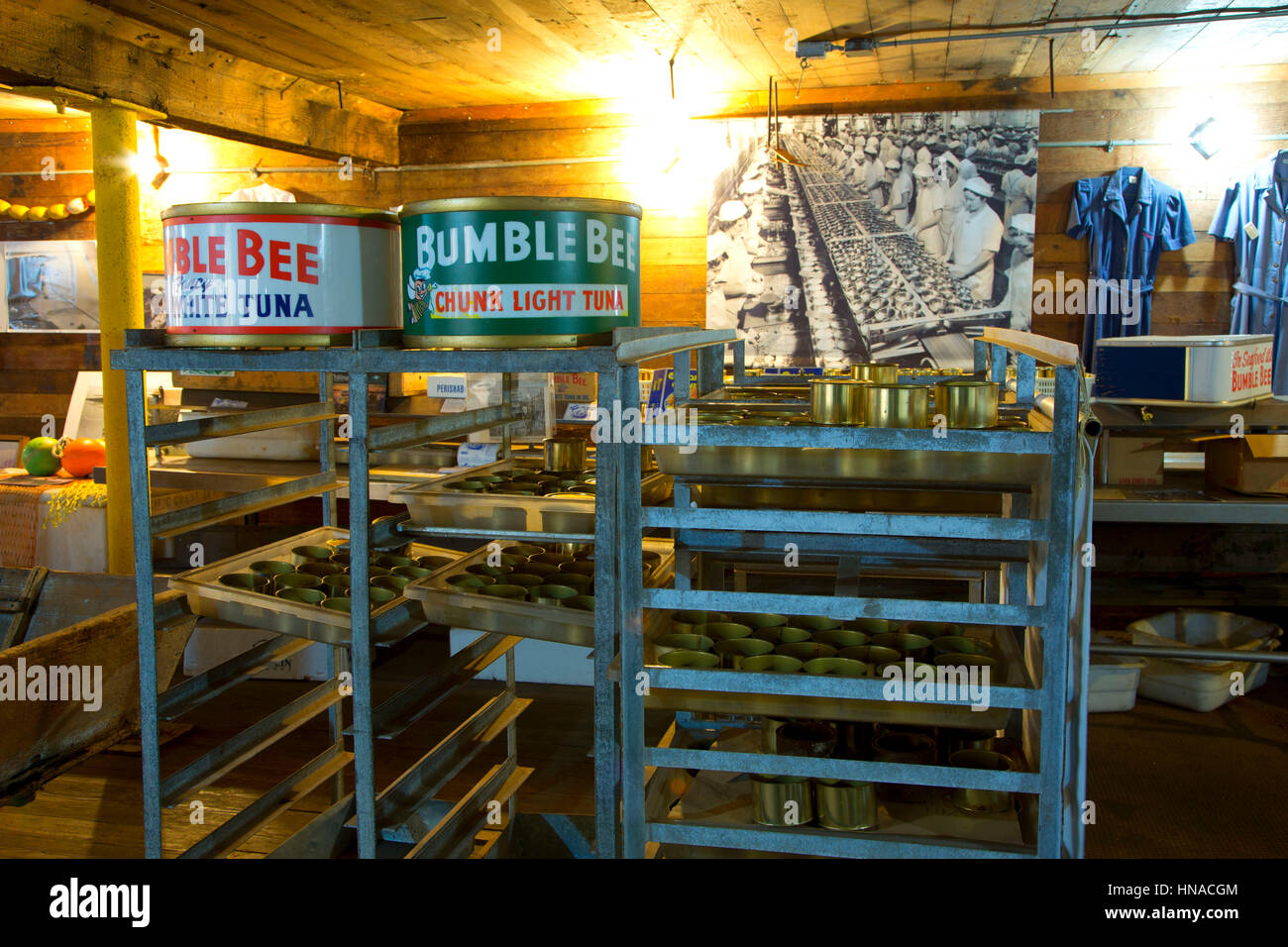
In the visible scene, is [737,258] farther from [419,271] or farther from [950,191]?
[419,271]

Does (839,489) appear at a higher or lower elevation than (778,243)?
lower

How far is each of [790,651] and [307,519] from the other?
16.0 ft

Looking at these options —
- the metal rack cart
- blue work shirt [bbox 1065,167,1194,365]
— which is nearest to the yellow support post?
the metal rack cart

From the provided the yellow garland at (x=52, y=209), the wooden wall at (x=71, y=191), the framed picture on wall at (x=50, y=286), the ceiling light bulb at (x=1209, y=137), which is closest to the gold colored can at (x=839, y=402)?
the ceiling light bulb at (x=1209, y=137)

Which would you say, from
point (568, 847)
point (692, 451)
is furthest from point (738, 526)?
point (568, 847)

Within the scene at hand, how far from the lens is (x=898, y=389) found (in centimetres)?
142

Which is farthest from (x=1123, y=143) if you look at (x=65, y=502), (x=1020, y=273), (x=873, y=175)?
(x=65, y=502)

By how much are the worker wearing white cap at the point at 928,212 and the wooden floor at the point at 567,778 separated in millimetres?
2404

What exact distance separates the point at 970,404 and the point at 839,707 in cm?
47

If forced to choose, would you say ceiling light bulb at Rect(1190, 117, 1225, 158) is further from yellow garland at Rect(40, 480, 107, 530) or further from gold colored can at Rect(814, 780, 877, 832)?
yellow garland at Rect(40, 480, 107, 530)

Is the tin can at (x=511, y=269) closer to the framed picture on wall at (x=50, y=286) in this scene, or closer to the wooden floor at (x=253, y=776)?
the wooden floor at (x=253, y=776)
